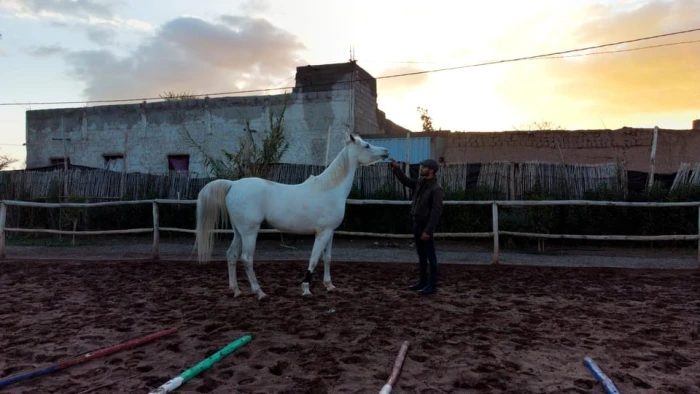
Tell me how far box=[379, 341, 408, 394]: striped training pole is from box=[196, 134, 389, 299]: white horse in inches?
77.4

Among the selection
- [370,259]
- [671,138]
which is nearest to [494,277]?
[370,259]

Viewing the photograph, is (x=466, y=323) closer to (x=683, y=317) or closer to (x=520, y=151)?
(x=683, y=317)

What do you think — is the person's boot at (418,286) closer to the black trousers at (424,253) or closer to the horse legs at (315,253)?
the black trousers at (424,253)

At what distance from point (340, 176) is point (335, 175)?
6cm

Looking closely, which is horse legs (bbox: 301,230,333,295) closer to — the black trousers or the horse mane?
the horse mane

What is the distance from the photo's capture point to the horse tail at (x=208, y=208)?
4965 mm

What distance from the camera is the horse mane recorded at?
5.12 m

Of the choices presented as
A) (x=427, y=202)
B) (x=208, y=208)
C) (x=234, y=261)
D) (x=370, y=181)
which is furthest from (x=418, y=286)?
(x=370, y=181)

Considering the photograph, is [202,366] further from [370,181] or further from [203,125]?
[203,125]

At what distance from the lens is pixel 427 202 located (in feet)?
16.7

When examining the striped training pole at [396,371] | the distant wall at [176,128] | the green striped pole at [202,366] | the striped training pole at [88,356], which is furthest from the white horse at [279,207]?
the distant wall at [176,128]

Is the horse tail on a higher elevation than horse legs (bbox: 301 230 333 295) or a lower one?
higher

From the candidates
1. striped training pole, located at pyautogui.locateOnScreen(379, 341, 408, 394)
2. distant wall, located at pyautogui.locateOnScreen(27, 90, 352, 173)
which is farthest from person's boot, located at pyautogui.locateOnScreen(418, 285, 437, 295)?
distant wall, located at pyautogui.locateOnScreen(27, 90, 352, 173)

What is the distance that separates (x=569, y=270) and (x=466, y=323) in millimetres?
3350
